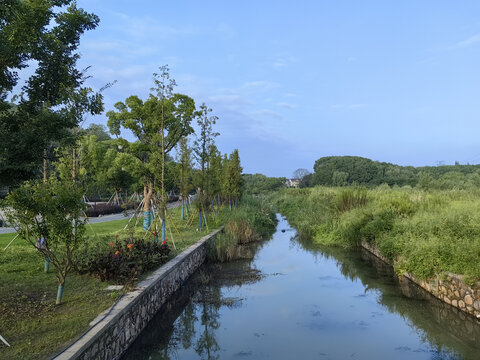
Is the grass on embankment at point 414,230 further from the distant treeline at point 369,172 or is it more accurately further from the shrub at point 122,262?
the distant treeline at point 369,172

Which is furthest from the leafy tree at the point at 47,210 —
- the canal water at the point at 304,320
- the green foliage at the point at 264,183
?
the green foliage at the point at 264,183

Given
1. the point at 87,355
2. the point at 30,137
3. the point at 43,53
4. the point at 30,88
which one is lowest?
the point at 87,355

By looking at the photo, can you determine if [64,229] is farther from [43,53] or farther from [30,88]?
[43,53]

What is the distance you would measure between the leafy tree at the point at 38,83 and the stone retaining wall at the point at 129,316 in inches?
102

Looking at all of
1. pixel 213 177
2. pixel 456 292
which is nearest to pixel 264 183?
pixel 213 177

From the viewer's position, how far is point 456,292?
7922mm

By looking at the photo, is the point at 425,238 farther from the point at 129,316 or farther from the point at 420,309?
the point at 129,316

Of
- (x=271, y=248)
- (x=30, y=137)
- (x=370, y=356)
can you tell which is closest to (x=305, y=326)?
(x=370, y=356)

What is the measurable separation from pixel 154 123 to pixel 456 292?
392 inches

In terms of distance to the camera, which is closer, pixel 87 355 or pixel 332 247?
pixel 87 355

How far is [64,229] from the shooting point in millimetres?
5781

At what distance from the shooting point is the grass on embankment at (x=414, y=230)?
8344 millimetres

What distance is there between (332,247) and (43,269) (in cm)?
1201

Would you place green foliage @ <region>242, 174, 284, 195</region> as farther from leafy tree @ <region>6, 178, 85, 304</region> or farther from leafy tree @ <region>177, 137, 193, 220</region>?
leafy tree @ <region>6, 178, 85, 304</region>
